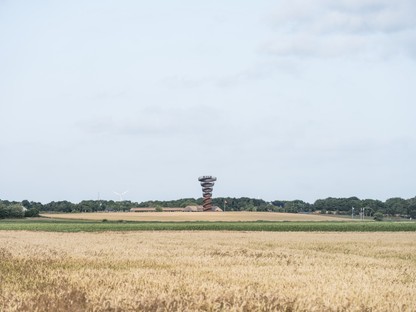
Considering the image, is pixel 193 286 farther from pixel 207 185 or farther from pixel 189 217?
pixel 207 185

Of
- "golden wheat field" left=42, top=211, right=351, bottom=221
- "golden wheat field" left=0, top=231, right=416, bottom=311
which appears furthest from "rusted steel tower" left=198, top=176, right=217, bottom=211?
"golden wheat field" left=0, top=231, right=416, bottom=311

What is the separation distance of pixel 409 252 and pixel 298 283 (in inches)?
712

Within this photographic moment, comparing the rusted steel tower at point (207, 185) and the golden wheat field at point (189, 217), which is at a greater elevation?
the rusted steel tower at point (207, 185)

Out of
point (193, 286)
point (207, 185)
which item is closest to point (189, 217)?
point (207, 185)

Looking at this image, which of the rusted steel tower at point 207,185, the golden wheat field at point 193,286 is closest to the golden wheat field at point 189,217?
the rusted steel tower at point 207,185

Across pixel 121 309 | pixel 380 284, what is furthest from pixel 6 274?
pixel 380 284

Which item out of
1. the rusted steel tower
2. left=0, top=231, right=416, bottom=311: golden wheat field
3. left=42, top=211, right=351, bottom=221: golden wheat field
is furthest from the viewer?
the rusted steel tower

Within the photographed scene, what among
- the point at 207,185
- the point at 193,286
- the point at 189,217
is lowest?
the point at 193,286

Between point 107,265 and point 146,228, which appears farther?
point 146,228

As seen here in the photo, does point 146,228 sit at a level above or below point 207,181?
below

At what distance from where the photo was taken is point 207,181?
646 feet

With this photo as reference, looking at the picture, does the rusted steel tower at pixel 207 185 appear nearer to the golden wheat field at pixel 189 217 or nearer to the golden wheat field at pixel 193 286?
the golden wheat field at pixel 189 217

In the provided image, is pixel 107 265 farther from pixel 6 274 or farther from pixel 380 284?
pixel 380 284

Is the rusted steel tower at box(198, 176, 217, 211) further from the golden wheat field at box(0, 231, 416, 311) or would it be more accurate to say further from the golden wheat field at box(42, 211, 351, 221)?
the golden wheat field at box(0, 231, 416, 311)
